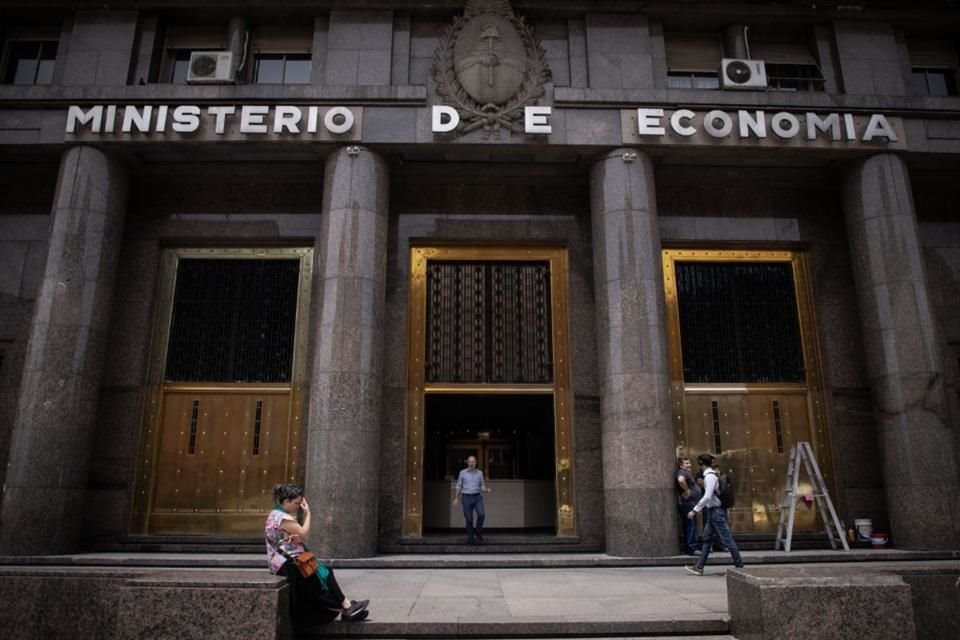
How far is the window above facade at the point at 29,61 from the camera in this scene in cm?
1389

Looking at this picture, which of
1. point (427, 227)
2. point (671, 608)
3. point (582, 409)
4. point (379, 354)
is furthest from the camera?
point (427, 227)

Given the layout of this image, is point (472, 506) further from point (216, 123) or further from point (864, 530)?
point (216, 123)

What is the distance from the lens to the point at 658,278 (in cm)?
1212

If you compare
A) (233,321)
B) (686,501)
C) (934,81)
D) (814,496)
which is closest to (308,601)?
(686,501)

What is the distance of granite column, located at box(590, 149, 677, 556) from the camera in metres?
11.0

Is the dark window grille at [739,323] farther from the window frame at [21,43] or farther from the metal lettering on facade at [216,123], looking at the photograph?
the window frame at [21,43]

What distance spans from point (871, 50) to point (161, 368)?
16196mm

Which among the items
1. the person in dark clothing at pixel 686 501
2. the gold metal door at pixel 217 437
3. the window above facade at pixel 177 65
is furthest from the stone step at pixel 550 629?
the window above facade at pixel 177 65

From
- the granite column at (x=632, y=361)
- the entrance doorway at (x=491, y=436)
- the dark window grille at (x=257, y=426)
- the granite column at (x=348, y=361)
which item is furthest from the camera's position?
the entrance doorway at (x=491, y=436)

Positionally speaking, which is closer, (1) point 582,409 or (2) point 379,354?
(2) point 379,354

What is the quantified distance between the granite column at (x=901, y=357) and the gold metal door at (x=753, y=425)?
126 cm

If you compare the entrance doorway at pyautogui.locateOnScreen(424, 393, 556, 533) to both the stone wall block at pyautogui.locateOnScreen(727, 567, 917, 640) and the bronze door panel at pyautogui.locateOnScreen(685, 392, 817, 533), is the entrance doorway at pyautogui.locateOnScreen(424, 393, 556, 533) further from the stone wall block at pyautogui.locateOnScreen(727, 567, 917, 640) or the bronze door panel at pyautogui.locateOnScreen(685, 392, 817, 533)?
the stone wall block at pyautogui.locateOnScreen(727, 567, 917, 640)

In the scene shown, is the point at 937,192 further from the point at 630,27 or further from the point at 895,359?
the point at 630,27

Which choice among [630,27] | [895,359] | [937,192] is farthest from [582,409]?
[937,192]
